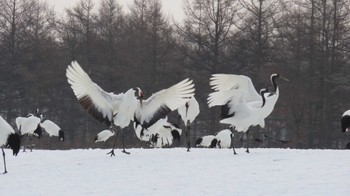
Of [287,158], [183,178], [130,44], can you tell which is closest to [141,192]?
[183,178]

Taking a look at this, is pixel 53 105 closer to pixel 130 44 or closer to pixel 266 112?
pixel 130 44

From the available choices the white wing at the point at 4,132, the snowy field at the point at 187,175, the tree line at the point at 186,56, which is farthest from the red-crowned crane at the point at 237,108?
the tree line at the point at 186,56

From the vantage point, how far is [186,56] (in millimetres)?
36906

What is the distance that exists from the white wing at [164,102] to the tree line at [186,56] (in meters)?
16.1

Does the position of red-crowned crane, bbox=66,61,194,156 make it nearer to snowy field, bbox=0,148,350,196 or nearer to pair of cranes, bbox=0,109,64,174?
snowy field, bbox=0,148,350,196

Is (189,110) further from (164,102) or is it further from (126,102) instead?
(126,102)

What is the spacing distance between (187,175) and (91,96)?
169 inches

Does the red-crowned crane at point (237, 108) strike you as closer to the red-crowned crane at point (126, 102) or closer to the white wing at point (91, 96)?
the red-crowned crane at point (126, 102)

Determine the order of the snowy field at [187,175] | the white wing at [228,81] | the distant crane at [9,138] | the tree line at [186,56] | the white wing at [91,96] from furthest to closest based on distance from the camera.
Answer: the tree line at [186,56], the white wing at [228,81], the white wing at [91,96], the distant crane at [9,138], the snowy field at [187,175]

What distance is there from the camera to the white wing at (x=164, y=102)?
1466 cm

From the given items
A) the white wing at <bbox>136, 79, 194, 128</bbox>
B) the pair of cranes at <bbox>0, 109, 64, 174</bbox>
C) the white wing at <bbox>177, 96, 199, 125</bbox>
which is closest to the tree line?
the pair of cranes at <bbox>0, 109, 64, 174</bbox>

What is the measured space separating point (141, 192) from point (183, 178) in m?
1.40

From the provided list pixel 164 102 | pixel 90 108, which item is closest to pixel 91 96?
pixel 90 108

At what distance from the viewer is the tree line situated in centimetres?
3284
